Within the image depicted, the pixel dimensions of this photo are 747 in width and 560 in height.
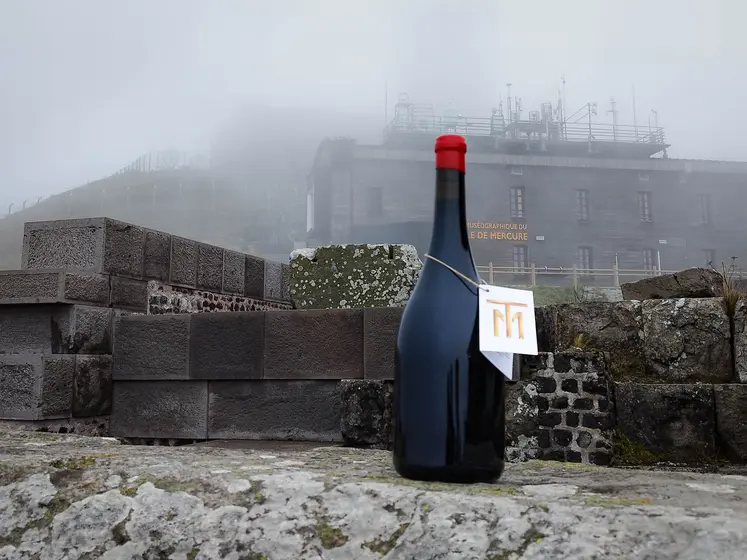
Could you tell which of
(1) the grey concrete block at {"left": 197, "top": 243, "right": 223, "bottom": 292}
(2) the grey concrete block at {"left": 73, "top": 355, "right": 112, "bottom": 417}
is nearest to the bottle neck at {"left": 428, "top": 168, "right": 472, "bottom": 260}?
(2) the grey concrete block at {"left": 73, "top": 355, "right": 112, "bottom": 417}

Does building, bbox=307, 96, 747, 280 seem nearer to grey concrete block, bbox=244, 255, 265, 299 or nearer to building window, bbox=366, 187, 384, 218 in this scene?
building window, bbox=366, 187, 384, 218

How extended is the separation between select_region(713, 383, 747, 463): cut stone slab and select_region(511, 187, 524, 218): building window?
30.6m

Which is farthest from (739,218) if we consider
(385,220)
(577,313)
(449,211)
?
(449,211)

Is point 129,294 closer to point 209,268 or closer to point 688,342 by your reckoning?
point 209,268

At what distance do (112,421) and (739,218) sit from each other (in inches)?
1491

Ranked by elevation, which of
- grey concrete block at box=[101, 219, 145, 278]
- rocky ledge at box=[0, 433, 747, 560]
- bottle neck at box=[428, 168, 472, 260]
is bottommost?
rocky ledge at box=[0, 433, 747, 560]

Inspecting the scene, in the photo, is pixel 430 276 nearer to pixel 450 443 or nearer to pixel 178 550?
pixel 450 443

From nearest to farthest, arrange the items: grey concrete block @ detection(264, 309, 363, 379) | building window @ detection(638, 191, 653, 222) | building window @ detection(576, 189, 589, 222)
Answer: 1. grey concrete block @ detection(264, 309, 363, 379)
2. building window @ detection(576, 189, 589, 222)
3. building window @ detection(638, 191, 653, 222)

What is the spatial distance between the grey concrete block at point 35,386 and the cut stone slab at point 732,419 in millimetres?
4311

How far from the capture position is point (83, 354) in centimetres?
485

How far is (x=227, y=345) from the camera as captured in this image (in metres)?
4.69

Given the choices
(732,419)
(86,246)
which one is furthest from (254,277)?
(732,419)

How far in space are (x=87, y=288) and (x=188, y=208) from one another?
78.4 m

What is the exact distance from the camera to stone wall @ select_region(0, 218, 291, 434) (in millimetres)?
4652
